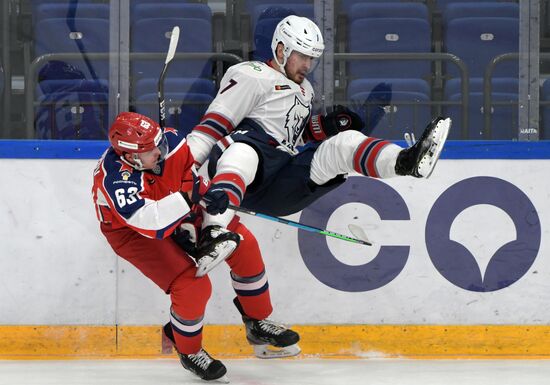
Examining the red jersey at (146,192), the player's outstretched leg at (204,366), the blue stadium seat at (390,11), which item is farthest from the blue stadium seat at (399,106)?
the player's outstretched leg at (204,366)

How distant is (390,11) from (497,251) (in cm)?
105

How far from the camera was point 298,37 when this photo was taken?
4.95m

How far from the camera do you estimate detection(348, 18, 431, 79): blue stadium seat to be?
5266 millimetres

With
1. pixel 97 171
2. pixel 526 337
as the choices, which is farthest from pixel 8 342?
pixel 526 337

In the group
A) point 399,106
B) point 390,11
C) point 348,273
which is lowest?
point 348,273

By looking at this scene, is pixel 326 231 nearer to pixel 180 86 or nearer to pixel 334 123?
pixel 334 123

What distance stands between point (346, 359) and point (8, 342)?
132 centimetres

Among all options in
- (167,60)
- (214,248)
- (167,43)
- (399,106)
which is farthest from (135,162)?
(399,106)

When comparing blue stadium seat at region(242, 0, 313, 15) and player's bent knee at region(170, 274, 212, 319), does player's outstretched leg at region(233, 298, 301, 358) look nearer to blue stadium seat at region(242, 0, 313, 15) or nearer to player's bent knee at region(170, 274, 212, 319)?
player's bent knee at region(170, 274, 212, 319)

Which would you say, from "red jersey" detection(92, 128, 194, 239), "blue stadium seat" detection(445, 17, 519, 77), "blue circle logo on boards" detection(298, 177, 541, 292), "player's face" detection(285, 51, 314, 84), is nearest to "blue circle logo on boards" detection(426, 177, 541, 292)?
"blue circle logo on boards" detection(298, 177, 541, 292)

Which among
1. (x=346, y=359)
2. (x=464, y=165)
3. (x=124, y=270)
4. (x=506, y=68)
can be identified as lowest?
(x=346, y=359)

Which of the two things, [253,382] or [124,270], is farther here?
[124,270]

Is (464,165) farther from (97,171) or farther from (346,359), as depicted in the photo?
(97,171)

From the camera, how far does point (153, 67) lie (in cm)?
530
